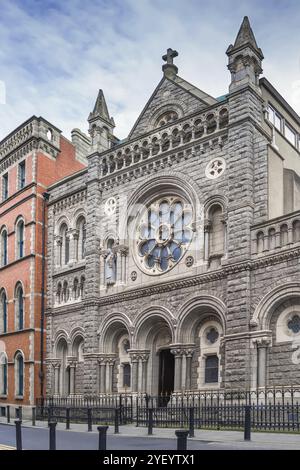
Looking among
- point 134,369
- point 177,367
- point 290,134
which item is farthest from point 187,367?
point 290,134

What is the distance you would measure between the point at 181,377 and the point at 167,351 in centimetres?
249

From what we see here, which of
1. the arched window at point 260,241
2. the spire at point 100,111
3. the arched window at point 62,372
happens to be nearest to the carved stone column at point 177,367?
the arched window at point 260,241

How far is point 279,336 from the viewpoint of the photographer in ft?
64.1

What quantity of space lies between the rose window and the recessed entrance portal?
11.6 ft

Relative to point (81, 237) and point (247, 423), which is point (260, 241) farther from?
point (81, 237)

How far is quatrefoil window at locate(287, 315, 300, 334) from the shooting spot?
63.1 ft

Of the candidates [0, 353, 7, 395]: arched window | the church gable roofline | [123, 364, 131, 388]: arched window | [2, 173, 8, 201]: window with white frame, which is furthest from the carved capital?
[2, 173, 8, 201]: window with white frame

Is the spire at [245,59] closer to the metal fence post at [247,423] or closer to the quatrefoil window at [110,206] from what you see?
the quatrefoil window at [110,206]

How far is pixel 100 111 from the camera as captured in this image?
2925cm

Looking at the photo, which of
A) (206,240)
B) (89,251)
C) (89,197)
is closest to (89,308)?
(89,251)

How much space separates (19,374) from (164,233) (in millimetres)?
11754

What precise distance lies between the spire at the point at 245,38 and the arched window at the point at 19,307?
Result: 658 inches
